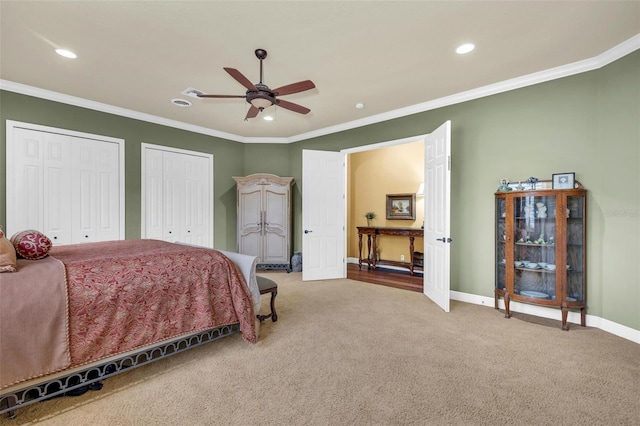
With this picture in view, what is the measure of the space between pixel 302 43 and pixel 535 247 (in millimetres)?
3253

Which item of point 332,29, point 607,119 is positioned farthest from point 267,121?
point 607,119

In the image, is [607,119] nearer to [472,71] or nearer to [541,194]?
[541,194]

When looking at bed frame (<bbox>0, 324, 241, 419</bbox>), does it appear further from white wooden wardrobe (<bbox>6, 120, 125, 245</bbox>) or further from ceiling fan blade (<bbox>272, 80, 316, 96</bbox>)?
white wooden wardrobe (<bbox>6, 120, 125, 245</bbox>)

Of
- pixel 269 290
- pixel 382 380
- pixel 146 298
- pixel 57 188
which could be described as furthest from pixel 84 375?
pixel 57 188

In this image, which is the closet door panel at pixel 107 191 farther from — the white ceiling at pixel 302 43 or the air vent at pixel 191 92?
the air vent at pixel 191 92

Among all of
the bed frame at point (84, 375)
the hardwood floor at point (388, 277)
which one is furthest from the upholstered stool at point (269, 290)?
the hardwood floor at point (388, 277)

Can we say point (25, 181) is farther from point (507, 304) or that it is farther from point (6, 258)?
point (507, 304)

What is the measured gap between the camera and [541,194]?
2986 millimetres

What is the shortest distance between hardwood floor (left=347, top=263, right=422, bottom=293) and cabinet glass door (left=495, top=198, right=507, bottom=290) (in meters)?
1.18

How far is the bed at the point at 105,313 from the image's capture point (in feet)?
5.09

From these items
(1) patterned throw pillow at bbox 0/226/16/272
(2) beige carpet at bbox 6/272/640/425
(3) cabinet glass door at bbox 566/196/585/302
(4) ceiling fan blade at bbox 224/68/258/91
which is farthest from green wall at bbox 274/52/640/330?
(1) patterned throw pillow at bbox 0/226/16/272

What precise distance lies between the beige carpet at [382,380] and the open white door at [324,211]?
201cm

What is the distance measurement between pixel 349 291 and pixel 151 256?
9.39 feet

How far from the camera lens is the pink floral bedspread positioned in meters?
1.77
